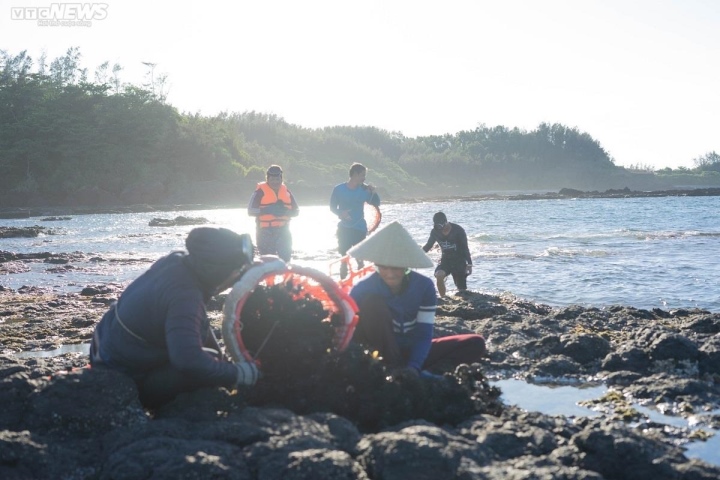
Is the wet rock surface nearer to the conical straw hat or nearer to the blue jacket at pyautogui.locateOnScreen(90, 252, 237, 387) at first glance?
the blue jacket at pyautogui.locateOnScreen(90, 252, 237, 387)

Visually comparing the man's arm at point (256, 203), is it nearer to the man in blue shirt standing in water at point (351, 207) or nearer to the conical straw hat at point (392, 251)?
the man in blue shirt standing in water at point (351, 207)

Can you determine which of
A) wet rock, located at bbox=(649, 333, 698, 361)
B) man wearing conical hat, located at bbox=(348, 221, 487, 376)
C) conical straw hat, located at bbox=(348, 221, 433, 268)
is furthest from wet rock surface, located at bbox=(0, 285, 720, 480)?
conical straw hat, located at bbox=(348, 221, 433, 268)

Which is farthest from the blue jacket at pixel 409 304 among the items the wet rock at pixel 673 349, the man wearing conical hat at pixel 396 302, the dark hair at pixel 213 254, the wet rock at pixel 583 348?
the wet rock at pixel 673 349

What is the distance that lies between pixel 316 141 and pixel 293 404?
99547 millimetres

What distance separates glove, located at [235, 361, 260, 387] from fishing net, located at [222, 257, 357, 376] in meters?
0.23

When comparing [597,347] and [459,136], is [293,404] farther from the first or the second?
[459,136]

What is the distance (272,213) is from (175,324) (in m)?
6.87

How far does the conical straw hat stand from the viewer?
5934 mm

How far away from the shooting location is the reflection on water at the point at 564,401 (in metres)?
5.09

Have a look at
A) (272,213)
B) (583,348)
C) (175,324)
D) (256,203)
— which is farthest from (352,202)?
(175,324)

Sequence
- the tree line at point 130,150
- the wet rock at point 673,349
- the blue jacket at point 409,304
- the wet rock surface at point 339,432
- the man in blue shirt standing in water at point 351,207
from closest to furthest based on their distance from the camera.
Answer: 1. the wet rock surface at point 339,432
2. the blue jacket at point 409,304
3. the wet rock at point 673,349
4. the man in blue shirt standing in water at point 351,207
5. the tree line at point 130,150

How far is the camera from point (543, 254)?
21.9 metres

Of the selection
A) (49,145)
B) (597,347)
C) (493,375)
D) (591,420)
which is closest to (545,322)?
(597,347)

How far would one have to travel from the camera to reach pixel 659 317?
10281 millimetres
